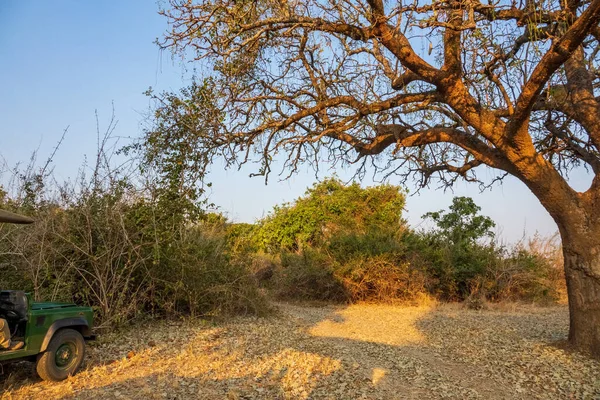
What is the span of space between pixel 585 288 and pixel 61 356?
24.3 ft

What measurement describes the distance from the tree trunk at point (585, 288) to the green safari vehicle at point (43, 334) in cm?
717

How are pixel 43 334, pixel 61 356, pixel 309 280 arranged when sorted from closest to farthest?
pixel 43 334
pixel 61 356
pixel 309 280

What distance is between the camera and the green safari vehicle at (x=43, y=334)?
5336mm

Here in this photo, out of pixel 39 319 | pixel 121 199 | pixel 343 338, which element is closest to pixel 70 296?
pixel 121 199

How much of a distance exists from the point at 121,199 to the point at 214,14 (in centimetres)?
396

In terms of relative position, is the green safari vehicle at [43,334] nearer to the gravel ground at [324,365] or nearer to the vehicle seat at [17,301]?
the vehicle seat at [17,301]

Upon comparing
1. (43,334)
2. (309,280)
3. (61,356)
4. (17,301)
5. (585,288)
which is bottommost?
(61,356)

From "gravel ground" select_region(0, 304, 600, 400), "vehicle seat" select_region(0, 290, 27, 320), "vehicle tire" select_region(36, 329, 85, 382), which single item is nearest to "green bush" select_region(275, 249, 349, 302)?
"gravel ground" select_region(0, 304, 600, 400)

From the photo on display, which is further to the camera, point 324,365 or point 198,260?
point 198,260

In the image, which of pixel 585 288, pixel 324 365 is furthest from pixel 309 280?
pixel 585 288

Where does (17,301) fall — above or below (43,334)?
above

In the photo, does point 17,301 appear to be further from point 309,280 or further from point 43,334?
point 309,280

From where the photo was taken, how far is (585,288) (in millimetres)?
7082

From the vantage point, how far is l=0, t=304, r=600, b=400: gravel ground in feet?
17.7
